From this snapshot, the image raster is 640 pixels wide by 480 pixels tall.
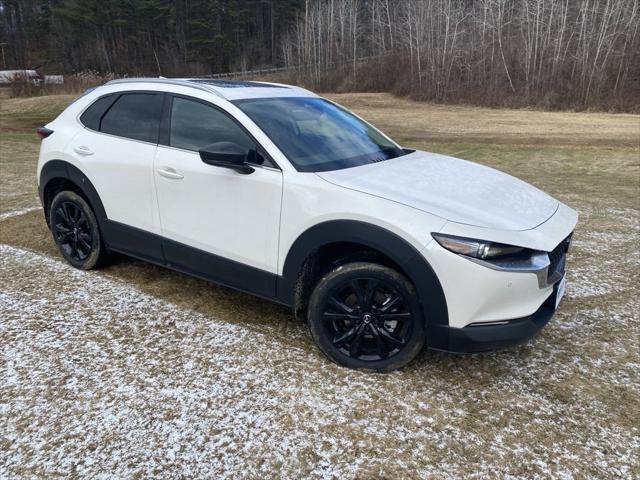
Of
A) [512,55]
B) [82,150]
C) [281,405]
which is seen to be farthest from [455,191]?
[512,55]

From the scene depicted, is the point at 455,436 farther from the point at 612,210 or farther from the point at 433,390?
the point at 612,210

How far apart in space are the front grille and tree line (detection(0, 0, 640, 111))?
29734mm

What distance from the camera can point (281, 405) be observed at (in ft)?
9.04

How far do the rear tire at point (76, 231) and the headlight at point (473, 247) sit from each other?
308 cm

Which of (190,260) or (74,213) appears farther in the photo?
(74,213)

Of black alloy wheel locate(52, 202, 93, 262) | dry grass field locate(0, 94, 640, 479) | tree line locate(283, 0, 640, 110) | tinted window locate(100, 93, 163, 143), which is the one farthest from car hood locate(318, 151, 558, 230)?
tree line locate(283, 0, 640, 110)

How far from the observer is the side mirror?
3117 millimetres

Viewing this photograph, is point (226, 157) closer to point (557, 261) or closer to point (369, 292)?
point (369, 292)

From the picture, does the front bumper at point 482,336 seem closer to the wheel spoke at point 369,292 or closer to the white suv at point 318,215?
the white suv at point 318,215

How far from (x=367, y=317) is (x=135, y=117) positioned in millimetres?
2495

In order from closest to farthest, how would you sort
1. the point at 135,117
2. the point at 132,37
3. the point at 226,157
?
the point at 226,157 → the point at 135,117 → the point at 132,37

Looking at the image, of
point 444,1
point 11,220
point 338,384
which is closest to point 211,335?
point 338,384

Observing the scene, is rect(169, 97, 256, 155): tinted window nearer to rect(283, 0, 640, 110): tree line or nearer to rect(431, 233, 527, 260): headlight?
rect(431, 233, 527, 260): headlight

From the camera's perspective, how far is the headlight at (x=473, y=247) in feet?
8.50
